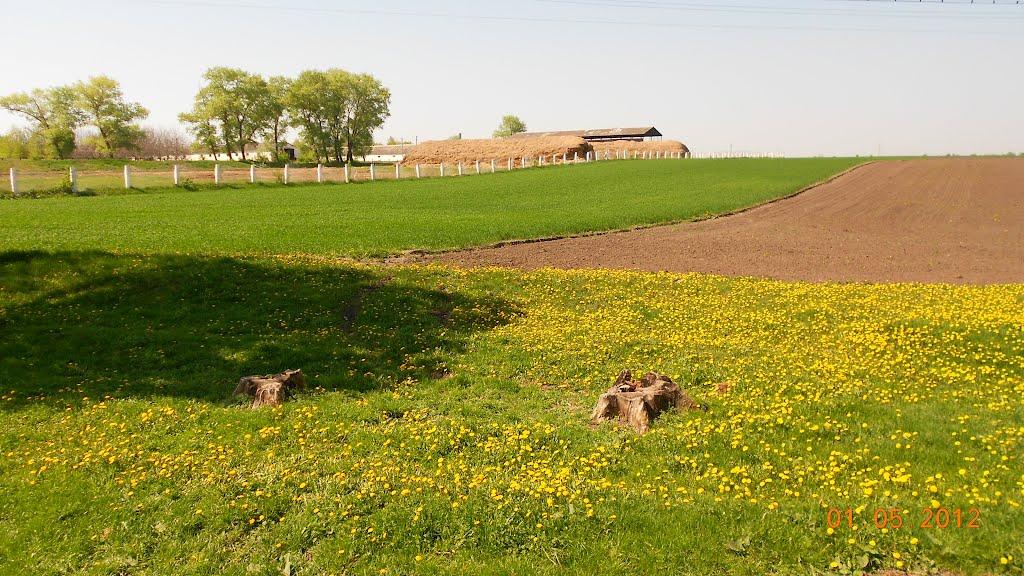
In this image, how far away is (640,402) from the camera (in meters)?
8.27

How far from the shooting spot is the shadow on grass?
10.6 m

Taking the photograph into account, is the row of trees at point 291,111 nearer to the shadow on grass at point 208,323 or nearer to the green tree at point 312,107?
the green tree at point 312,107

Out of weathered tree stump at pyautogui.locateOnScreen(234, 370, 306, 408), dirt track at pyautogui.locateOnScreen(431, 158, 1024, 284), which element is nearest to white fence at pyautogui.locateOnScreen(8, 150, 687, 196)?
dirt track at pyautogui.locateOnScreen(431, 158, 1024, 284)

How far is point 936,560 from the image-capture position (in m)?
5.05

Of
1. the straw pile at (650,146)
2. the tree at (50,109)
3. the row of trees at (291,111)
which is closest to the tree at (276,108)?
the row of trees at (291,111)

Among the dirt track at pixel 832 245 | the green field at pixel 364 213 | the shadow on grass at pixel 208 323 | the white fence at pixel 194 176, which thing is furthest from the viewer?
the white fence at pixel 194 176

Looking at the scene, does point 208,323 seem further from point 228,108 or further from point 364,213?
point 228,108

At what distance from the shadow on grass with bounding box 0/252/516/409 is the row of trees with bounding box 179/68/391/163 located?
85689 millimetres

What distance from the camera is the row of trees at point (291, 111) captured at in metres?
99.6

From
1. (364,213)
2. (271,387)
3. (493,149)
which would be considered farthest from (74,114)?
(271,387)

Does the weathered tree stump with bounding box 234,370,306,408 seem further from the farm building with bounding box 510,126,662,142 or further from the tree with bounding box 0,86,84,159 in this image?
the farm building with bounding box 510,126,662,142

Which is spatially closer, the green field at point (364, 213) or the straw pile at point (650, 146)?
the green field at point (364, 213)
